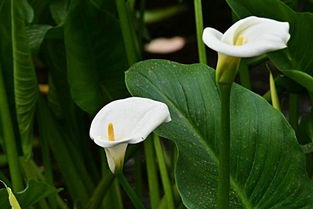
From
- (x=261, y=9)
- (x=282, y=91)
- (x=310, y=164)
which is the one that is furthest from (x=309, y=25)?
(x=310, y=164)

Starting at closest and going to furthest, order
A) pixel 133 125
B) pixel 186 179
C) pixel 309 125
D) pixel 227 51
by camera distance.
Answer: pixel 227 51, pixel 133 125, pixel 186 179, pixel 309 125

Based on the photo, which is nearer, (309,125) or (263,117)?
(263,117)

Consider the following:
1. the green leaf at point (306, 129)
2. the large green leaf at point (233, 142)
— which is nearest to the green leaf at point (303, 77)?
the large green leaf at point (233, 142)

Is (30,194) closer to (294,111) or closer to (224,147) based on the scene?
(224,147)

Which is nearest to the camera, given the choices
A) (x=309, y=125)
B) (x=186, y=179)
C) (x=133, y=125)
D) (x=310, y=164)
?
(x=133, y=125)

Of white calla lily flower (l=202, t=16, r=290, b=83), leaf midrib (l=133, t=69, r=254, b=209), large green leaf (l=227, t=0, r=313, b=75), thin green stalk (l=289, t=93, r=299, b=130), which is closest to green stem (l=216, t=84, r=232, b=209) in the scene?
white calla lily flower (l=202, t=16, r=290, b=83)

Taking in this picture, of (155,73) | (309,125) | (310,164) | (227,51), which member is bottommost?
(310,164)

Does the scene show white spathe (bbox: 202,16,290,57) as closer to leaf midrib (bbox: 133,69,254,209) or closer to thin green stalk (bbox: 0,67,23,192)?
leaf midrib (bbox: 133,69,254,209)

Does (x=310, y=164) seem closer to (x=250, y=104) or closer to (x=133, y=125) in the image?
(x=250, y=104)
